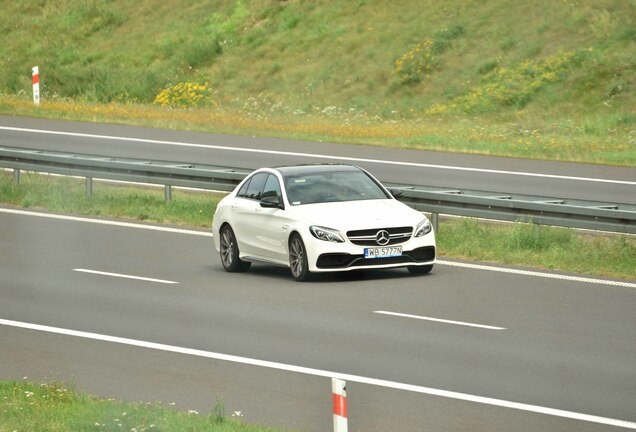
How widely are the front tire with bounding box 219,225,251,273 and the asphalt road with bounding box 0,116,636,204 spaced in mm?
9052

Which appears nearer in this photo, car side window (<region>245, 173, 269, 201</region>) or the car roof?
the car roof

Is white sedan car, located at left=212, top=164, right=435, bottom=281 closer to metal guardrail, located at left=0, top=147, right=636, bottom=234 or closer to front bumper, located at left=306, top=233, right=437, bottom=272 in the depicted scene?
front bumper, located at left=306, top=233, right=437, bottom=272

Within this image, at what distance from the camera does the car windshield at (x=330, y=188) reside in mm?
19859

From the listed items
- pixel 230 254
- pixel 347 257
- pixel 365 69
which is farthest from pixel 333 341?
pixel 365 69

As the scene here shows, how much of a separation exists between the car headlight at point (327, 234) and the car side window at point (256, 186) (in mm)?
1856

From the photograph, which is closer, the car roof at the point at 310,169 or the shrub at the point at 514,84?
the car roof at the point at 310,169

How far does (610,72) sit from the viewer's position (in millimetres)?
40688

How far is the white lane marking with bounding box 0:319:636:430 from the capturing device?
11095 millimetres

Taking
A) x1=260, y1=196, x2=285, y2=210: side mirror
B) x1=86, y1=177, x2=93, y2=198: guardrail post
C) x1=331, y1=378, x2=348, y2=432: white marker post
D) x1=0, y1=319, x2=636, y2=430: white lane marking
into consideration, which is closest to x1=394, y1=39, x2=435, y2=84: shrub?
x1=86, y1=177, x2=93, y2=198: guardrail post

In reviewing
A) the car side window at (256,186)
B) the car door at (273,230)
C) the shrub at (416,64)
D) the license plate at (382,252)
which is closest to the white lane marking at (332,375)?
the car door at (273,230)

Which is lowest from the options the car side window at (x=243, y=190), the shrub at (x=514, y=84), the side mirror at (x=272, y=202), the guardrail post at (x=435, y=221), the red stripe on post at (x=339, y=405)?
the red stripe on post at (x=339, y=405)

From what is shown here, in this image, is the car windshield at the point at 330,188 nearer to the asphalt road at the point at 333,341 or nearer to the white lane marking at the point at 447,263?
the asphalt road at the point at 333,341

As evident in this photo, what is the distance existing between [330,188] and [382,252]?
1644 millimetres

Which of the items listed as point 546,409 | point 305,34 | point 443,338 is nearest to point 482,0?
point 305,34
